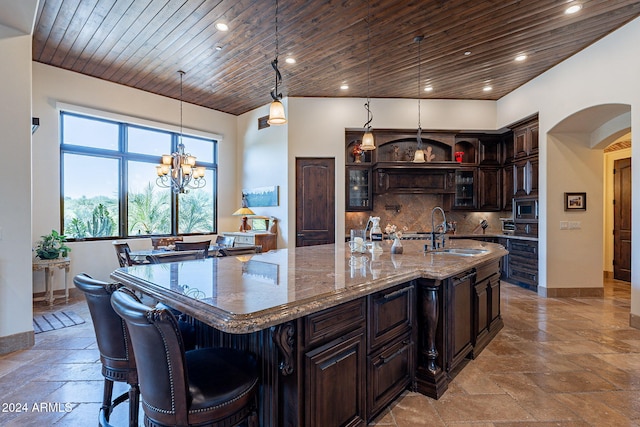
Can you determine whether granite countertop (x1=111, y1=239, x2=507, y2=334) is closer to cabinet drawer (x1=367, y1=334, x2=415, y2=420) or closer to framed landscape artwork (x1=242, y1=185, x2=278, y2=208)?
cabinet drawer (x1=367, y1=334, x2=415, y2=420)

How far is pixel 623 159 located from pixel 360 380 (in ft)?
25.2

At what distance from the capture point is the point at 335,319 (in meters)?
1.61

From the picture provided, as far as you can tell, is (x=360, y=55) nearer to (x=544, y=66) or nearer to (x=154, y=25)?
(x=154, y=25)

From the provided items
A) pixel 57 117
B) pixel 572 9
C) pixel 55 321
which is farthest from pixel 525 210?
pixel 57 117

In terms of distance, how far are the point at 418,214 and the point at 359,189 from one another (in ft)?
4.77

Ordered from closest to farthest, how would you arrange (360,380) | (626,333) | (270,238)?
1. (360,380)
2. (626,333)
3. (270,238)

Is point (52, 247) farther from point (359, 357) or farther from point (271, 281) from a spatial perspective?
point (359, 357)

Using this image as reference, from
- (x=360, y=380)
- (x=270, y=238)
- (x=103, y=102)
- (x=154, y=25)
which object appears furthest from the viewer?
(x=270, y=238)

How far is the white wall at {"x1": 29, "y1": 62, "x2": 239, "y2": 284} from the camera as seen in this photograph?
472cm

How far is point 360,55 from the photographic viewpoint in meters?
4.49

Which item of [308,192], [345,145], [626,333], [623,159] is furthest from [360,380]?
[623,159]

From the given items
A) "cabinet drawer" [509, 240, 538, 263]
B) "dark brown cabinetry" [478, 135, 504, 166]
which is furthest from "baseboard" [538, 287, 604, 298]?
"dark brown cabinetry" [478, 135, 504, 166]

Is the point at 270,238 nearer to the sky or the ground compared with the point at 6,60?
nearer to the ground

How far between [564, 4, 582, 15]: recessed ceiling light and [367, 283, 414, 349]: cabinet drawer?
358 centimetres
